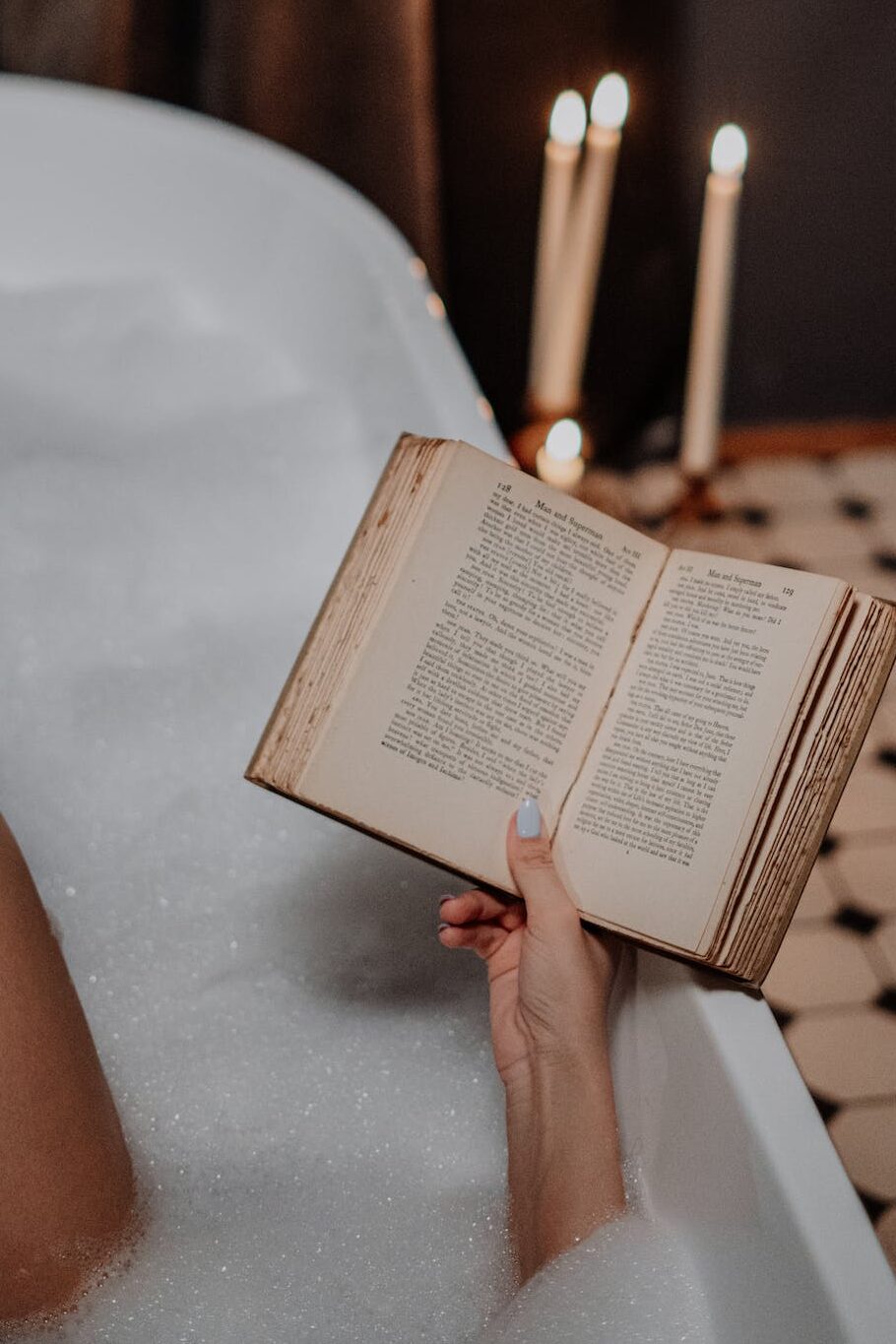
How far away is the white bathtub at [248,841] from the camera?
79 centimetres

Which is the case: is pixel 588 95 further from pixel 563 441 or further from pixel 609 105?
pixel 563 441

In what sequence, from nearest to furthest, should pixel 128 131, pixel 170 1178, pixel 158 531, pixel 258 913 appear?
1. pixel 170 1178
2. pixel 258 913
3. pixel 158 531
4. pixel 128 131

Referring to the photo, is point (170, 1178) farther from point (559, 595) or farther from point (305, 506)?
point (305, 506)

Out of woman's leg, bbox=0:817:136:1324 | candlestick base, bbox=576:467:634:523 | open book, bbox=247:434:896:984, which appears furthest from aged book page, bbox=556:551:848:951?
candlestick base, bbox=576:467:634:523

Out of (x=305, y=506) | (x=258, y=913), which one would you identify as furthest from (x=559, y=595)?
(x=305, y=506)

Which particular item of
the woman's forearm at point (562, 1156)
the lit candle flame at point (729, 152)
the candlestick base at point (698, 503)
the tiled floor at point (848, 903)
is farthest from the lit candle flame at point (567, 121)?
the woman's forearm at point (562, 1156)

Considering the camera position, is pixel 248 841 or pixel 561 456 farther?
pixel 561 456

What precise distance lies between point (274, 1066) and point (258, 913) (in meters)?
0.14

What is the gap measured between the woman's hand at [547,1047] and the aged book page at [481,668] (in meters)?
0.03

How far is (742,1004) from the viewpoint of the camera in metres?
0.77

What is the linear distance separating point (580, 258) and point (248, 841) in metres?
0.85

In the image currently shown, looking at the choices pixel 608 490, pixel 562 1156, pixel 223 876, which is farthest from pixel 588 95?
pixel 562 1156

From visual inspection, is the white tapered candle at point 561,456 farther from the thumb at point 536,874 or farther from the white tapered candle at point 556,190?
the thumb at point 536,874

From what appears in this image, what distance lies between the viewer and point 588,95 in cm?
182
